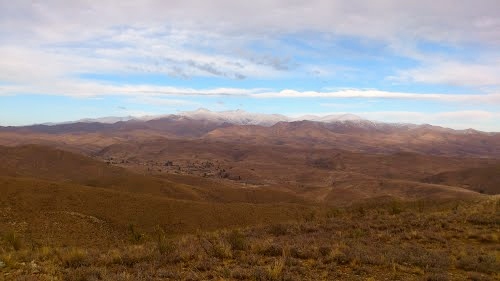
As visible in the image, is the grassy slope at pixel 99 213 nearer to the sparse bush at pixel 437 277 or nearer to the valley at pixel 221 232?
the valley at pixel 221 232

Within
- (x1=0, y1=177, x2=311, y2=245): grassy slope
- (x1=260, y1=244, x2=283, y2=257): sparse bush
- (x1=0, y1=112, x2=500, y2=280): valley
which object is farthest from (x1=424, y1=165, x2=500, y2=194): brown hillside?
(x1=260, y1=244, x2=283, y2=257): sparse bush

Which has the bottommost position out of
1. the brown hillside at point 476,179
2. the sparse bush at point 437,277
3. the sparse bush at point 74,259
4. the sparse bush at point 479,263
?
the brown hillside at point 476,179

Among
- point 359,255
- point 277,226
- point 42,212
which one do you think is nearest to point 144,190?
point 42,212

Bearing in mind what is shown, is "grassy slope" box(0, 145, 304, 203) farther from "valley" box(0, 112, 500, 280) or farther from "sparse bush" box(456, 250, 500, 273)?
"sparse bush" box(456, 250, 500, 273)

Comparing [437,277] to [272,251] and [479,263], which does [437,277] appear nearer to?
[479,263]

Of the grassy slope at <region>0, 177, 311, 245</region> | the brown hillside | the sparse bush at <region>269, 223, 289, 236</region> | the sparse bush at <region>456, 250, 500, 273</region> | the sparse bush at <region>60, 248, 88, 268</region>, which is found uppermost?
the sparse bush at <region>456, 250, 500, 273</region>

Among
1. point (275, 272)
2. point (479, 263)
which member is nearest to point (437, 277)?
point (479, 263)

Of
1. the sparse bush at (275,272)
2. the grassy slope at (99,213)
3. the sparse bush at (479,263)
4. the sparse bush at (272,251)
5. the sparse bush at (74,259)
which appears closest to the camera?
the sparse bush at (275,272)

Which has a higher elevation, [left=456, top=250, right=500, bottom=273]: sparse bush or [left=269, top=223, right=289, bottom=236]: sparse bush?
[left=456, top=250, right=500, bottom=273]: sparse bush

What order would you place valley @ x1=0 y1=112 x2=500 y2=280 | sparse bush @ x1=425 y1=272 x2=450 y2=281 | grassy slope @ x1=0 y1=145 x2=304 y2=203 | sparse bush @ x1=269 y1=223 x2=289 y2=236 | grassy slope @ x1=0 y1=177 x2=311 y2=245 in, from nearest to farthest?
sparse bush @ x1=425 y1=272 x2=450 y2=281 → valley @ x1=0 y1=112 x2=500 y2=280 → sparse bush @ x1=269 y1=223 x2=289 y2=236 → grassy slope @ x1=0 y1=177 x2=311 y2=245 → grassy slope @ x1=0 y1=145 x2=304 y2=203

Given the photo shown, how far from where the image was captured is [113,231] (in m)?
30.6

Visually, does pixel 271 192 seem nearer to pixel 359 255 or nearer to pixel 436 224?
pixel 436 224

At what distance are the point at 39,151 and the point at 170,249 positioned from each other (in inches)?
3755

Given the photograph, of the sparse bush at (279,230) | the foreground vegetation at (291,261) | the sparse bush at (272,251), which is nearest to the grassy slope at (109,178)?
the sparse bush at (279,230)
